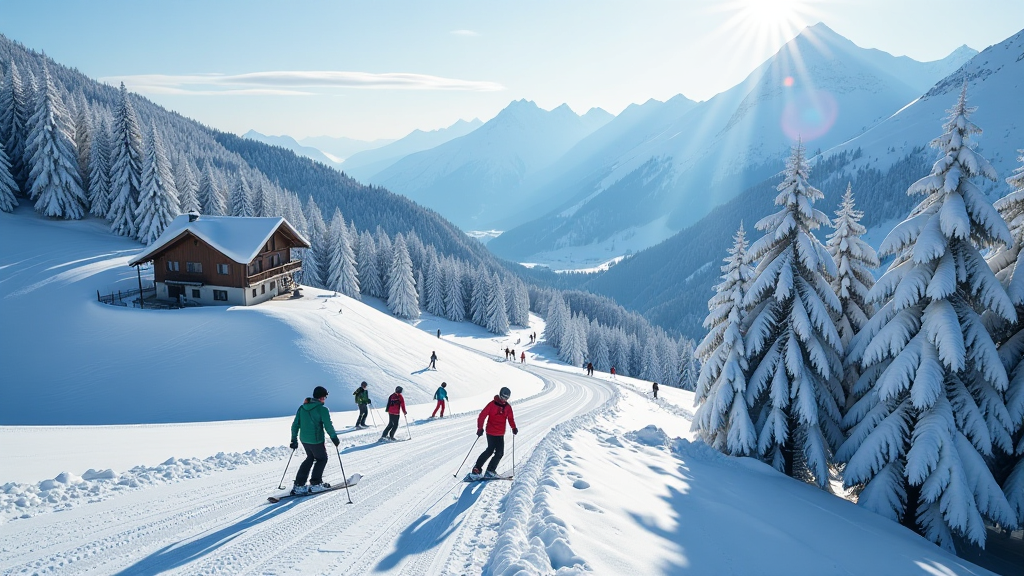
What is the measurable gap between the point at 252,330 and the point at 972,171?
32.2 meters

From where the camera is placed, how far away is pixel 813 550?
34.0 ft

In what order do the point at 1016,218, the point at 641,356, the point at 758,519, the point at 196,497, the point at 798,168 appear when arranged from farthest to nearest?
the point at 641,356, the point at 798,168, the point at 1016,218, the point at 758,519, the point at 196,497

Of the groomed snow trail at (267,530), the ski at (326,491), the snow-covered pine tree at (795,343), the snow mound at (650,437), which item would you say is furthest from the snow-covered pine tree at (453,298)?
the ski at (326,491)

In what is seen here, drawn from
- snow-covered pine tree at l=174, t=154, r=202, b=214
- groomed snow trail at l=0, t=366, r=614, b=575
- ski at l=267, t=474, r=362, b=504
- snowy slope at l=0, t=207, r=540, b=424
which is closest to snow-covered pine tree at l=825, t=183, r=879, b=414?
groomed snow trail at l=0, t=366, r=614, b=575

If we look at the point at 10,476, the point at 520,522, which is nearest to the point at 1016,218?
the point at 520,522

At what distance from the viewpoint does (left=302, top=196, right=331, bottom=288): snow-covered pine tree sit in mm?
70000

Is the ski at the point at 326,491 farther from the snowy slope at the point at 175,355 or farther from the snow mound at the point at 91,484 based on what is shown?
the snowy slope at the point at 175,355

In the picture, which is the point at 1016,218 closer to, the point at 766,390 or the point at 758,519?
the point at 766,390

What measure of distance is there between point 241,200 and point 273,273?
36995 mm

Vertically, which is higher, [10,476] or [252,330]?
[252,330]

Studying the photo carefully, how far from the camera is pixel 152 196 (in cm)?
4841

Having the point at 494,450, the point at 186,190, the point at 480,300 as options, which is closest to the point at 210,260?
the point at 494,450

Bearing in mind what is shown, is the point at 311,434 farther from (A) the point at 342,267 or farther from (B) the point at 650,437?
(A) the point at 342,267

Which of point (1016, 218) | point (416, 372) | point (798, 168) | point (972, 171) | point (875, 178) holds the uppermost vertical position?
point (875, 178)
